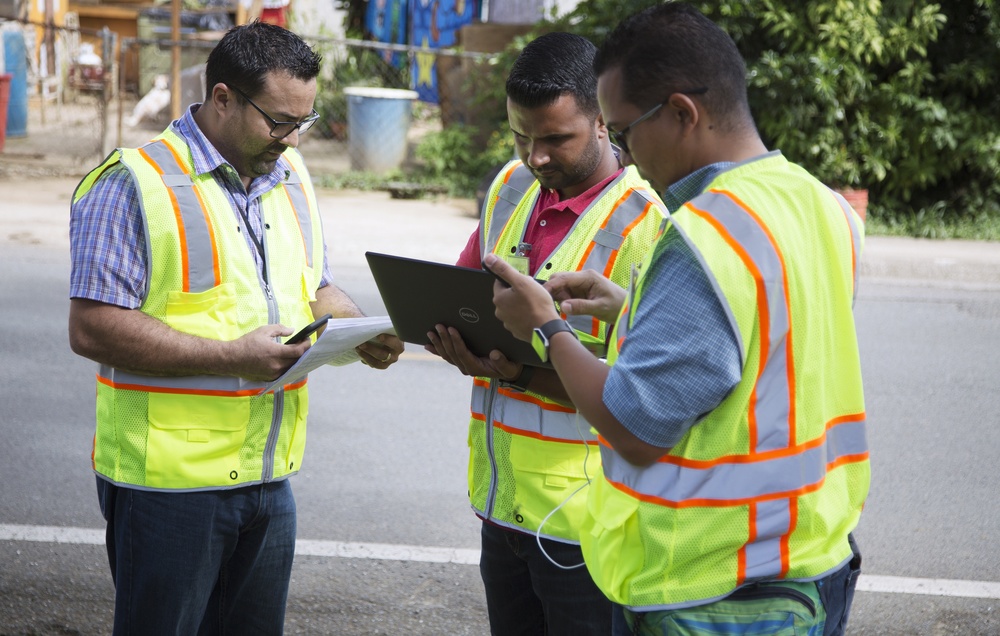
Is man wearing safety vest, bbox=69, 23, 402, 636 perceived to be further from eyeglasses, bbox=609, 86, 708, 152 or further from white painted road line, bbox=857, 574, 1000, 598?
white painted road line, bbox=857, 574, 1000, 598

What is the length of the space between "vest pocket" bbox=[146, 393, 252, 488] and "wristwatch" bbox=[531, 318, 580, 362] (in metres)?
1.00

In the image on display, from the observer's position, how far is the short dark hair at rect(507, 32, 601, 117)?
8.70ft

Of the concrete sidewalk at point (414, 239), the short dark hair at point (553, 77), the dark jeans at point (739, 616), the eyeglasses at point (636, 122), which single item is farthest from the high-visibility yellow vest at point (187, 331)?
the concrete sidewalk at point (414, 239)

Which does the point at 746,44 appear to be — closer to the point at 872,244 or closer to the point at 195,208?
the point at 872,244

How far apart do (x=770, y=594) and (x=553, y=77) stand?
1350 millimetres

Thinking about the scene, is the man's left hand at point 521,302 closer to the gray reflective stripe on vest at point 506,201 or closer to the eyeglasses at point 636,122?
the eyeglasses at point 636,122

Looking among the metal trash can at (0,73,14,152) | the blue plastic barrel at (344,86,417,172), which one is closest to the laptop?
the blue plastic barrel at (344,86,417,172)

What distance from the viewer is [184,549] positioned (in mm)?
2660

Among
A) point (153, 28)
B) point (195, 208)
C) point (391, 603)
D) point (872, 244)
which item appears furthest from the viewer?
point (153, 28)

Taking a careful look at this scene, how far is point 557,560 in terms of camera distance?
8.70 ft

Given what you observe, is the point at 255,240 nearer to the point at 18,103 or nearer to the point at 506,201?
the point at 506,201

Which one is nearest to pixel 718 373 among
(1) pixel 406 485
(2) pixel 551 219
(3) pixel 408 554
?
(2) pixel 551 219

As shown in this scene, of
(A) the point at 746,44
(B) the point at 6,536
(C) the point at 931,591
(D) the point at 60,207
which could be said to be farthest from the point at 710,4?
(B) the point at 6,536

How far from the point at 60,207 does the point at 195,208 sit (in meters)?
9.50
